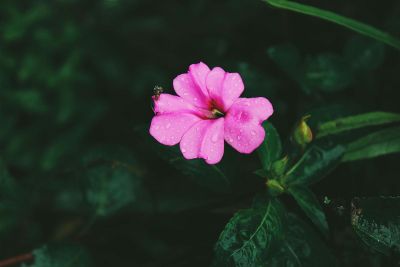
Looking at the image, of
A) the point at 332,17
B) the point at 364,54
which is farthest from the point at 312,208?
the point at 364,54

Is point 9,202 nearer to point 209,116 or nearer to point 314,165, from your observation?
point 209,116

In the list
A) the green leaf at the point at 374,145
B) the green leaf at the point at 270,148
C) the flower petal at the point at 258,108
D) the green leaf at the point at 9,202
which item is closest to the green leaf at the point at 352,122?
the green leaf at the point at 374,145

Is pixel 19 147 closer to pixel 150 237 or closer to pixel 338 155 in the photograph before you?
pixel 150 237

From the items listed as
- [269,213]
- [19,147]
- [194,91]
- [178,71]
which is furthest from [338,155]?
[19,147]

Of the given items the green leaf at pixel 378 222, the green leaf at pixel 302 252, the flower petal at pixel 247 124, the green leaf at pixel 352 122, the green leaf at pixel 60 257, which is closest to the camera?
the flower petal at pixel 247 124

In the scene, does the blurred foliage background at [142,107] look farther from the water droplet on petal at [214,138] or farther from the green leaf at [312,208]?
the water droplet on petal at [214,138]
